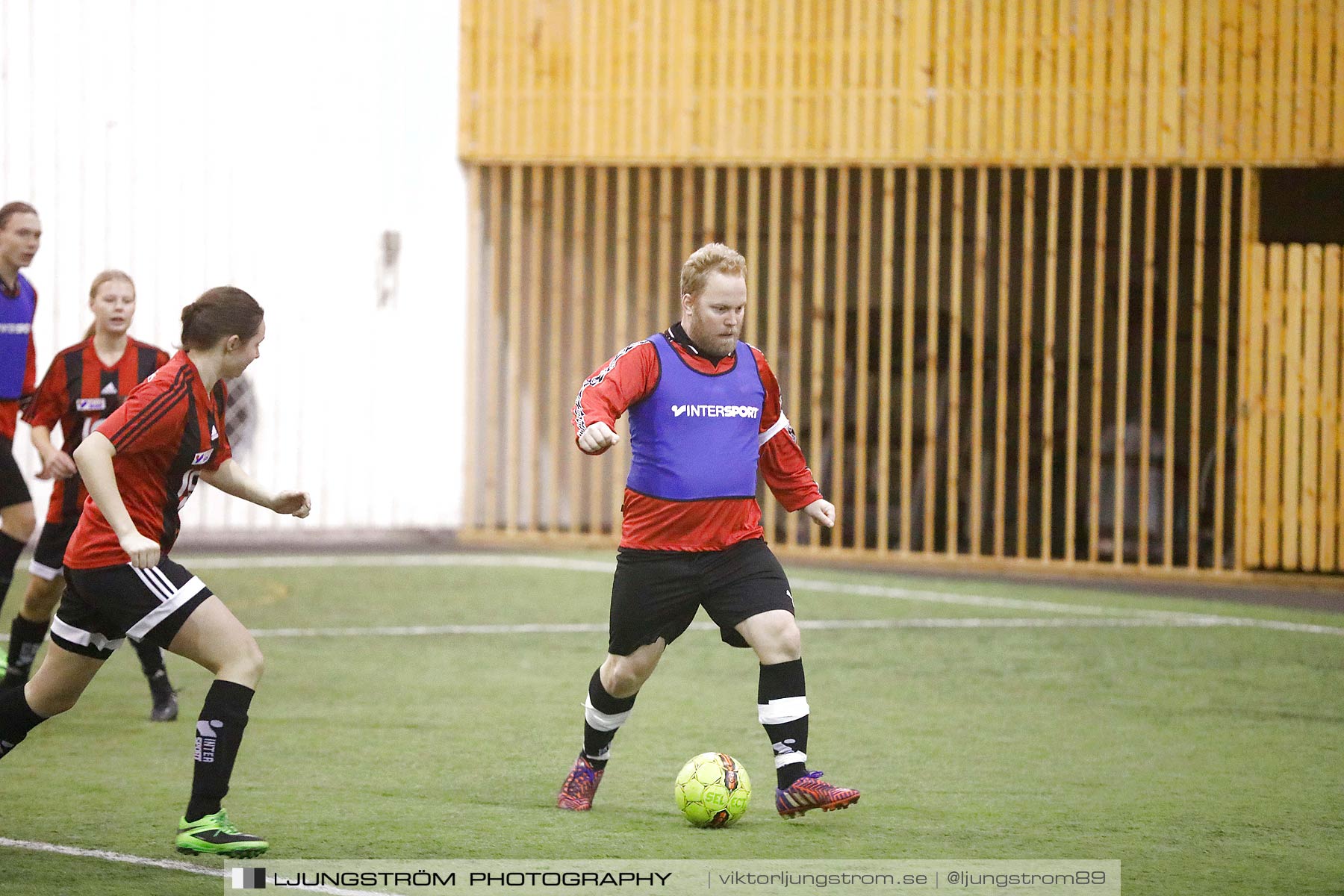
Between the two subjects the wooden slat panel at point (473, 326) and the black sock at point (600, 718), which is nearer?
the black sock at point (600, 718)

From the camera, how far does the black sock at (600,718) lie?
17.5ft

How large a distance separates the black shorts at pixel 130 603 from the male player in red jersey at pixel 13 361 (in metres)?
2.55

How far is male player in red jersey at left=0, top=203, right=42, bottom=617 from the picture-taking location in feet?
23.1

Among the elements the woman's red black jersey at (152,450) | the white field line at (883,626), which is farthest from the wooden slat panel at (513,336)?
the woman's red black jersey at (152,450)

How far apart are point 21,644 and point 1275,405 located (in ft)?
30.4

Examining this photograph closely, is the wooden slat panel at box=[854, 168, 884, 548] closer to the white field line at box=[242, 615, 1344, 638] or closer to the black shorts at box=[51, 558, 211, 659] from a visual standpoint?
the white field line at box=[242, 615, 1344, 638]

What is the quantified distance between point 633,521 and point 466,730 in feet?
6.63

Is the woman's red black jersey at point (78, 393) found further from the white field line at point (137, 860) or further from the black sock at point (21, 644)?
the white field line at point (137, 860)

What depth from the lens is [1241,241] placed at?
41.9ft

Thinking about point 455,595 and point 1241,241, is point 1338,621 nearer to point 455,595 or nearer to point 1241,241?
point 1241,241

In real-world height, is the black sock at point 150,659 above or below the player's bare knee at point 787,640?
below

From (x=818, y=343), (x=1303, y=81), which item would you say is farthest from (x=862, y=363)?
(x=1303, y=81)

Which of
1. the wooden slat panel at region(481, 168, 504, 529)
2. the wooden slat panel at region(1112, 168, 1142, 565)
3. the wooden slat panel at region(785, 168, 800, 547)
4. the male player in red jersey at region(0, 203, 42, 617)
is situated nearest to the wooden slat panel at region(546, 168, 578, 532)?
the wooden slat panel at region(481, 168, 504, 529)

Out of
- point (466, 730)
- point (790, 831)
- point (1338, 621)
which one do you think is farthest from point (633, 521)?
point (1338, 621)
